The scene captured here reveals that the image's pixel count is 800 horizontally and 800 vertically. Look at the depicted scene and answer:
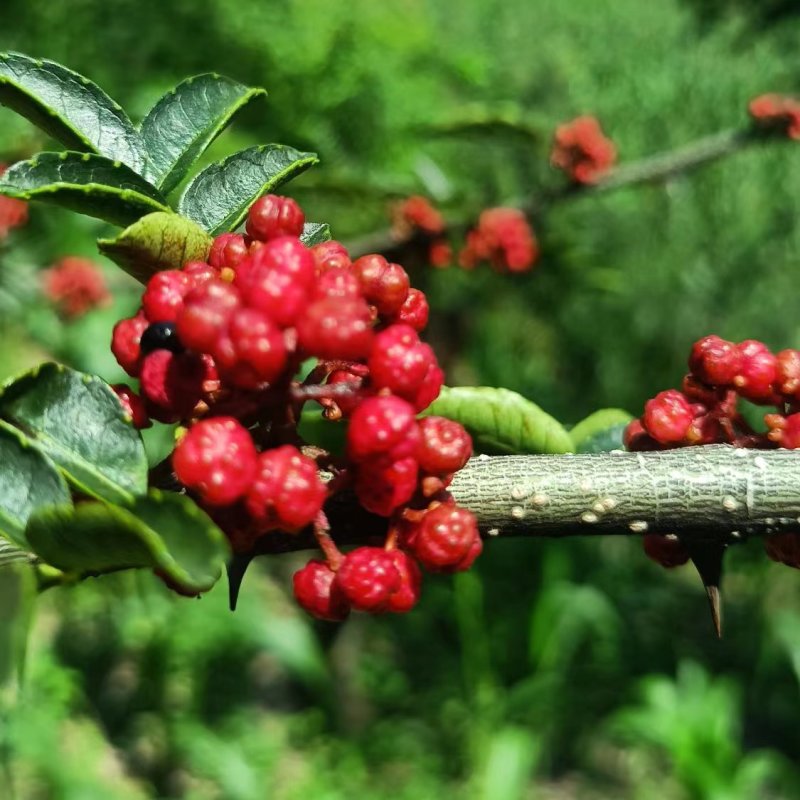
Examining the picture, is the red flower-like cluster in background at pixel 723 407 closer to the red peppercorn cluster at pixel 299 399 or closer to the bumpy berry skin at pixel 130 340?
the red peppercorn cluster at pixel 299 399

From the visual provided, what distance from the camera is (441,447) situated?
0.58 m

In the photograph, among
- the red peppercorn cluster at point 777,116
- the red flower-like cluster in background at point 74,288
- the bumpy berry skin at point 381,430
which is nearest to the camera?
the bumpy berry skin at point 381,430

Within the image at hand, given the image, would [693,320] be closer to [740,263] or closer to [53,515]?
[740,263]

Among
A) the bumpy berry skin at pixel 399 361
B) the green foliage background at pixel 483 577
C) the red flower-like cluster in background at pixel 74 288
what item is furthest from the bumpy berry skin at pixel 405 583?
the green foliage background at pixel 483 577

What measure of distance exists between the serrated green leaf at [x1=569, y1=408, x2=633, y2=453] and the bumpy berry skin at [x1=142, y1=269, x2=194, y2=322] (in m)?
0.42

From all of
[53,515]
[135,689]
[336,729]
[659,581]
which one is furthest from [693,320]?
[53,515]

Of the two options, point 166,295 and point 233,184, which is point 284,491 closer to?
point 166,295

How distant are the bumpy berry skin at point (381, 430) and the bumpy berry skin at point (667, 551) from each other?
301mm

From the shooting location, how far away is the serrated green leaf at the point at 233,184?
2.17ft

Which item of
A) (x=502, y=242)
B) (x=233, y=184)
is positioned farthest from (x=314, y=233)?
(x=502, y=242)

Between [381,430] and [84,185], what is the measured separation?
236mm

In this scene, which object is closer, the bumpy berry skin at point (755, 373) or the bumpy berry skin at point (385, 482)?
the bumpy berry skin at point (385, 482)

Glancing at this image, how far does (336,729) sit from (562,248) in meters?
1.98

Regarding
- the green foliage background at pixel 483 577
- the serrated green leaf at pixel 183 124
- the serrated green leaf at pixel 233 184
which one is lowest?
the green foliage background at pixel 483 577
